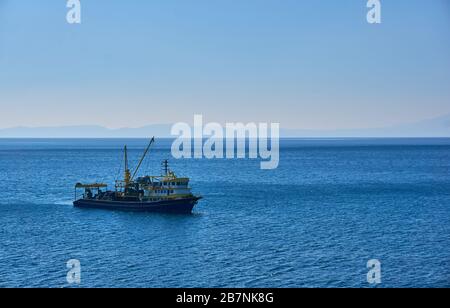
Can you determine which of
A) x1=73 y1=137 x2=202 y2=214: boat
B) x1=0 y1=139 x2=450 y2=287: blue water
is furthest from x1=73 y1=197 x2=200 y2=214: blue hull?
x1=0 y1=139 x2=450 y2=287: blue water

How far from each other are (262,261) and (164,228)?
26701mm

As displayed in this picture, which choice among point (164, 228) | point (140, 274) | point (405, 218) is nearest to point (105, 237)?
point (164, 228)

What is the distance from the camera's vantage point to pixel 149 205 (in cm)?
9688

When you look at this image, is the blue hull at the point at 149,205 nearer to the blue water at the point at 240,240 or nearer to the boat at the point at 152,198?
the boat at the point at 152,198

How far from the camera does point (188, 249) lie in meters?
65.9

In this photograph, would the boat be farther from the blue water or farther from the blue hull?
the blue water

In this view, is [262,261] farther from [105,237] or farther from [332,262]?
[105,237]

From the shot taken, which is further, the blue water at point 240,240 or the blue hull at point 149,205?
the blue hull at point 149,205

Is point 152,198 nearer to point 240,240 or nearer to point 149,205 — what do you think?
point 149,205

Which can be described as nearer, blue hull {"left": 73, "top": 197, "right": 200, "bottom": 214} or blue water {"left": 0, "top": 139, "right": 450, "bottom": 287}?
blue water {"left": 0, "top": 139, "right": 450, "bottom": 287}

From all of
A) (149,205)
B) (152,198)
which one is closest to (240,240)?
(149,205)

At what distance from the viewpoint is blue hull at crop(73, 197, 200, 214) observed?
310ft

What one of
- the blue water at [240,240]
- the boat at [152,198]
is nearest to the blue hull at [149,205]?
the boat at [152,198]

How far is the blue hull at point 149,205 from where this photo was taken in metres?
94.6
